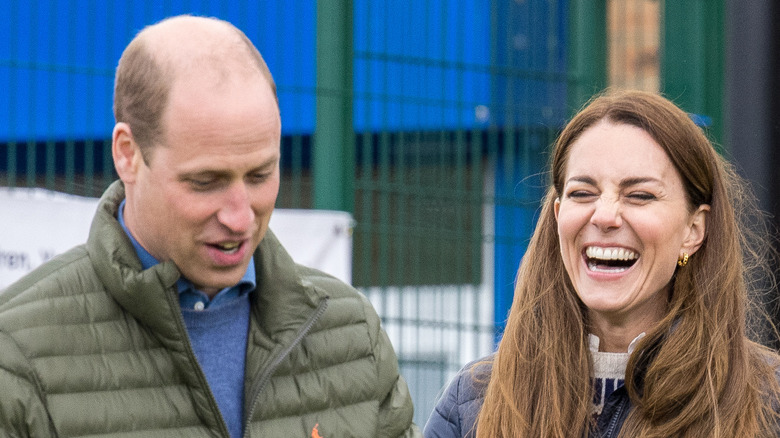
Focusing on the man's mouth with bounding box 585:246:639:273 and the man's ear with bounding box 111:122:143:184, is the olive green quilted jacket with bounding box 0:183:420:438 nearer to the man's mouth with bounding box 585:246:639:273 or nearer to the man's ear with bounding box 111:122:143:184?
the man's ear with bounding box 111:122:143:184

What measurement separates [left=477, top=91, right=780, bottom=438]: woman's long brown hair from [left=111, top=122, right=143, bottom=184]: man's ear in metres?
1.17

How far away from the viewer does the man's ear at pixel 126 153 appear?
2.34 metres

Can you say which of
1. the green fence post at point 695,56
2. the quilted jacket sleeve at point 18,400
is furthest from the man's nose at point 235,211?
the green fence post at point 695,56

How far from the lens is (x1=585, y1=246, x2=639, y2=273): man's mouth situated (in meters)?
2.87

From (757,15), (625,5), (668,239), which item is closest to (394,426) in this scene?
(668,239)

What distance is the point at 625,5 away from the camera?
7.46 meters

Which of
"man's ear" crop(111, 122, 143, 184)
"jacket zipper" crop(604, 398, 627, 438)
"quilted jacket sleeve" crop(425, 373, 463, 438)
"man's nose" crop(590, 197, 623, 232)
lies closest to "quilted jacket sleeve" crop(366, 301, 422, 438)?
"quilted jacket sleeve" crop(425, 373, 463, 438)

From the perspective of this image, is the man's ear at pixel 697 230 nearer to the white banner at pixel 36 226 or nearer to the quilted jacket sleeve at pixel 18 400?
the quilted jacket sleeve at pixel 18 400

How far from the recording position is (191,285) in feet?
7.89

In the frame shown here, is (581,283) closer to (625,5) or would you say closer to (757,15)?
(757,15)

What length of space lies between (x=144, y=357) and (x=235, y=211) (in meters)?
0.34

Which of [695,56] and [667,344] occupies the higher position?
[695,56]

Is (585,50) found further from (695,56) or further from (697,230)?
(697,230)

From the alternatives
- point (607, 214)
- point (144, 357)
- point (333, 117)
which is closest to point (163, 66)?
point (144, 357)
